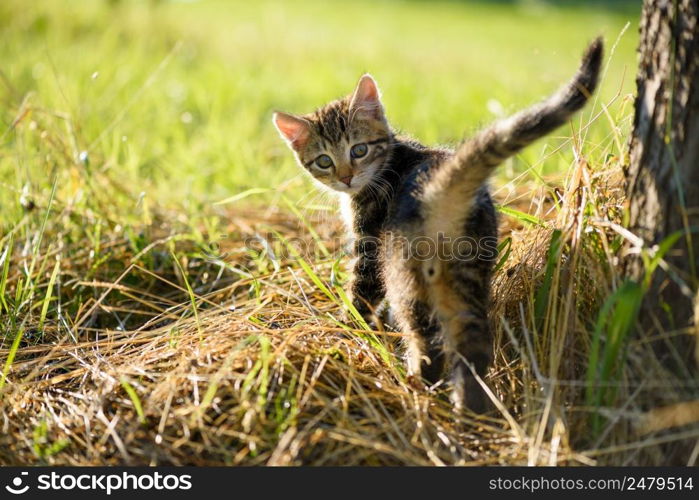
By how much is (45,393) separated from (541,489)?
1.63 m

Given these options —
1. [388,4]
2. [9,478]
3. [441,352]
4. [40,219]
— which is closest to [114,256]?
[40,219]

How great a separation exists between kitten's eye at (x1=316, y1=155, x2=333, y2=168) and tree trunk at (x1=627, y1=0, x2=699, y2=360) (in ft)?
4.84

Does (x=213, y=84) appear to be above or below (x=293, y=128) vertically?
below

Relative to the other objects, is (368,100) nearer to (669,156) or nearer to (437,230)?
(437,230)

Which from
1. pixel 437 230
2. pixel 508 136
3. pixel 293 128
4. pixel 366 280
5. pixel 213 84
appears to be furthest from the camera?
pixel 213 84

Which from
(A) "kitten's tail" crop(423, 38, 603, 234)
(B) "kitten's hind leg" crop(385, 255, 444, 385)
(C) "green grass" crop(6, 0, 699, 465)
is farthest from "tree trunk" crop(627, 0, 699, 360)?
(B) "kitten's hind leg" crop(385, 255, 444, 385)

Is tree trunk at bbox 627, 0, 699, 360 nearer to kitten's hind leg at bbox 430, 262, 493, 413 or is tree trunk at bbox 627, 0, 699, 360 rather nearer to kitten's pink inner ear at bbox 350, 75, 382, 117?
kitten's hind leg at bbox 430, 262, 493, 413

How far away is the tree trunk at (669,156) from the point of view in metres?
2.11

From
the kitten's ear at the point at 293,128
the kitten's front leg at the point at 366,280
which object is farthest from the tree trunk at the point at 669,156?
the kitten's ear at the point at 293,128

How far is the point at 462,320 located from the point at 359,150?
1.17 metres

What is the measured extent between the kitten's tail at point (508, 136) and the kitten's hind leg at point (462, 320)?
0.28 metres

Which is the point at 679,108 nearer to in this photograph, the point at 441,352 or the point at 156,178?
the point at 441,352


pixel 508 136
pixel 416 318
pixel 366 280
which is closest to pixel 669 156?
pixel 508 136

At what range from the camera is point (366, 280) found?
3.03m
